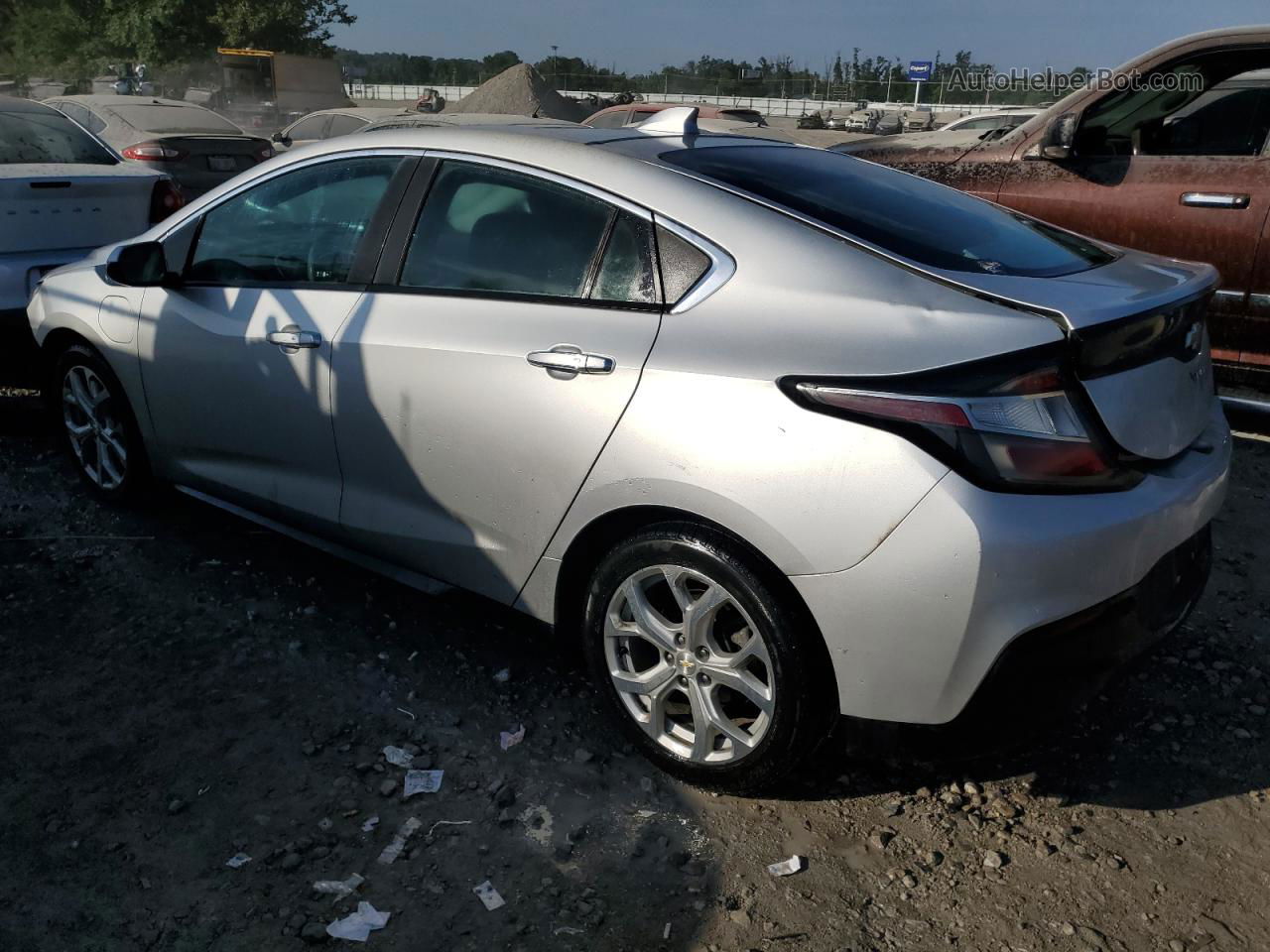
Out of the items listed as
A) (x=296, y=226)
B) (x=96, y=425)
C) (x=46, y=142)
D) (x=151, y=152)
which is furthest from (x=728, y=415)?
(x=151, y=152)

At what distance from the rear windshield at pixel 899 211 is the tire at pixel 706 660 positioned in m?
0.91

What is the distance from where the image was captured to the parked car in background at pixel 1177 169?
5273 mm

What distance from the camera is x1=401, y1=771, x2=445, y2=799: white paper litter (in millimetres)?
2930

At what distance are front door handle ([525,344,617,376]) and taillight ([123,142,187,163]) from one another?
34.9ft

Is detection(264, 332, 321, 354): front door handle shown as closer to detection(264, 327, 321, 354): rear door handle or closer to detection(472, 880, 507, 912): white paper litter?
detection(264, 327, 321, 354): rear door handle

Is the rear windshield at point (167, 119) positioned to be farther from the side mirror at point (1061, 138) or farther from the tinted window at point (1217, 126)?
the tinted window at point (1217, 126)

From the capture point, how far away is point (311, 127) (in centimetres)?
2022

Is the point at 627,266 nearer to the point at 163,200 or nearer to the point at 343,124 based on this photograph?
the point at 163,200

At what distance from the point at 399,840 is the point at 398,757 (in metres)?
0.36

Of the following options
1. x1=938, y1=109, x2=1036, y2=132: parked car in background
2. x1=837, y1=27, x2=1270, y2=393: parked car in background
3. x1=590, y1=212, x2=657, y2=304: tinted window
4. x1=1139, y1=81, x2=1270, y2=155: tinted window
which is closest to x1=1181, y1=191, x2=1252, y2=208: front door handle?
x1=837, y1=27, x2=1270, y2=393: parked car in background

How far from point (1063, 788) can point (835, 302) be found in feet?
4.76

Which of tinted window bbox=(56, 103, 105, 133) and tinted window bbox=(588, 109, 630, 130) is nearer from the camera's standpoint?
tinted window bbox=(56, 103, 105, 133)

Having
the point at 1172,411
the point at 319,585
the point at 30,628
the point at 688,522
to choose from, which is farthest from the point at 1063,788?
the point at 30,628

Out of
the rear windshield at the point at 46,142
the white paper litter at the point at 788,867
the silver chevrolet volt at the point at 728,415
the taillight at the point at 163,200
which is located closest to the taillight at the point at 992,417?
the silver chevrolet volt at the point at 728,415
